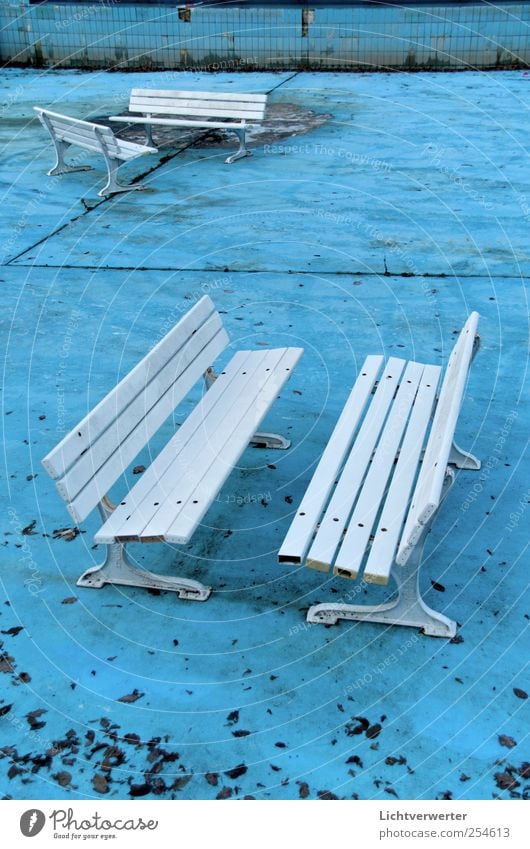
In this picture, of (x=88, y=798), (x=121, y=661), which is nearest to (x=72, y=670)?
(x=121, y=661)

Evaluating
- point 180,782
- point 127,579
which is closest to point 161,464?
point 127,579

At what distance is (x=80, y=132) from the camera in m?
8.98

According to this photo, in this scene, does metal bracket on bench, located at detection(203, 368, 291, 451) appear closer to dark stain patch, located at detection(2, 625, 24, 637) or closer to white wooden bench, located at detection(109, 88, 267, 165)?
dark stain patch, located at detection(2, 625, 24, 637)

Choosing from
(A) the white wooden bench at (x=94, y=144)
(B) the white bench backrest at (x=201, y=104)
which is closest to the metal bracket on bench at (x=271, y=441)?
(A) the white wooden bench at (x=94, y=144)

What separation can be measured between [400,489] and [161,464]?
3.22 feet

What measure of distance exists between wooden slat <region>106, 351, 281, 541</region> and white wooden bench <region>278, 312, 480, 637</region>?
1.55 ft

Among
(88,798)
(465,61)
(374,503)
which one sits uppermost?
(465,61)

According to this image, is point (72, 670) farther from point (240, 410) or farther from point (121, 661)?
point (240, 410)

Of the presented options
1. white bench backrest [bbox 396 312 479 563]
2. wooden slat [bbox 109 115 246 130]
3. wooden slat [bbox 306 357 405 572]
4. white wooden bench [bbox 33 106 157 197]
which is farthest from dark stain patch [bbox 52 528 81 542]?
wooden slat [bbox 109 115 246 130]

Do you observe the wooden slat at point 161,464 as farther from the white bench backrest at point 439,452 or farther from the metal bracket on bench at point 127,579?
the white bench backrest at point 439,452

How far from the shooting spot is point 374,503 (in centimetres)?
333

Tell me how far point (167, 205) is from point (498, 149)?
158 inches

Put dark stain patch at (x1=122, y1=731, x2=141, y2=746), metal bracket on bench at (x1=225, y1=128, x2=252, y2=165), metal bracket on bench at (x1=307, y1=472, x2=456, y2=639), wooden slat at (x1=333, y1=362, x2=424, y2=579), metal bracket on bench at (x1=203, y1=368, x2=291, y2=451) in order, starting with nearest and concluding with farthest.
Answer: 1. dark stain patch at (x1=122, y1=731, x2=141, y2=746)
2. wooden slat at (x1=333, y1=362, x2=424, y2=579)
3. metal bracket on bench at (x1=307, y1=472, x2=456, y2=639)
4. metal bracket on bench at (x1=203, y1=368, x2=291, y2=451)
5. metal bracket on bench at (x1=225, y1=128, x2=252, y2=165)

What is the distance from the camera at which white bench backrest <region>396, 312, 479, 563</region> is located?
2.80m
